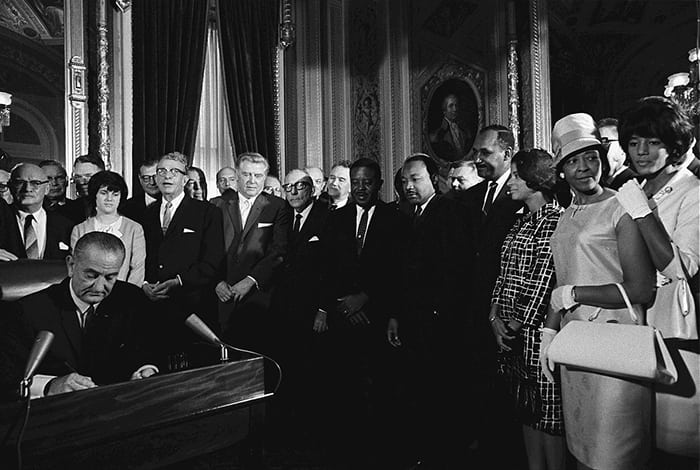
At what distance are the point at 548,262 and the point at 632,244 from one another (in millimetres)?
674

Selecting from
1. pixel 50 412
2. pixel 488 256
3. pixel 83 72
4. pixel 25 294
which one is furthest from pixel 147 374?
pixel 83 72

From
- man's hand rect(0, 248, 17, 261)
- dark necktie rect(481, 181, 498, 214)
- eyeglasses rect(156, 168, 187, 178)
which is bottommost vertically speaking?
man's hand rect(0, 248, 17, 261)

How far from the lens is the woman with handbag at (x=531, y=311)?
281cm

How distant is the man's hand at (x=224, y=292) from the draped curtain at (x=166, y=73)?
9.14 ft

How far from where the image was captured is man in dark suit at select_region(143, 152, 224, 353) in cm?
423

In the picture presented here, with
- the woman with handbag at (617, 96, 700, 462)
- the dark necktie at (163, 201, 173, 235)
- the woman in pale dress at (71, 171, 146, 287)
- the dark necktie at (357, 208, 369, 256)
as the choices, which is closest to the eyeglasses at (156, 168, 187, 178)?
the dark necktie at (163, 201, 173, 235)

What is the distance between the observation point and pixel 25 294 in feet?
9.13

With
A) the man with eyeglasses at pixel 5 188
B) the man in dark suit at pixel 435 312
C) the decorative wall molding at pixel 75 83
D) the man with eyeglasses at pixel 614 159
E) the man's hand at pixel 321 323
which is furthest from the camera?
the decorative wall molding at pixel 75 83

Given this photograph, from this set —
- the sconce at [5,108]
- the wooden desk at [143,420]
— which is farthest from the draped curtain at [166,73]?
the wooden desk at [143,420]

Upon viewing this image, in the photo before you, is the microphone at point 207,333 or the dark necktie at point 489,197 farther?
the dark necktie at point 489,197

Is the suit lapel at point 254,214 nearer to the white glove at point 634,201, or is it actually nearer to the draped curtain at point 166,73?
the draped curtain at point 166,73

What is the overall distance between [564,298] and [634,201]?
44 cm

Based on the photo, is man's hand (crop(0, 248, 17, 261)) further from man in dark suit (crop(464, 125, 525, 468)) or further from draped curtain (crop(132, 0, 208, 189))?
draped curtain (crop(132, 0, 208, 189))

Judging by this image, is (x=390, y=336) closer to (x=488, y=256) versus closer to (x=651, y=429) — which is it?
(x=488, y=256)
